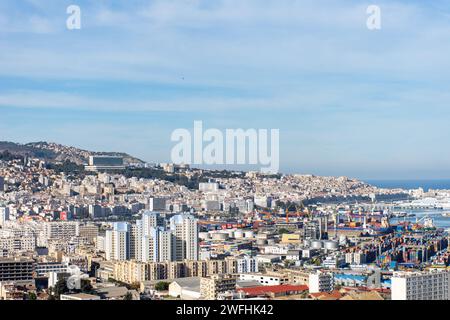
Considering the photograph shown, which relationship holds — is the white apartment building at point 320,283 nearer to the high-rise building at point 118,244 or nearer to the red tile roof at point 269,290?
the red tile roof at point 269,290

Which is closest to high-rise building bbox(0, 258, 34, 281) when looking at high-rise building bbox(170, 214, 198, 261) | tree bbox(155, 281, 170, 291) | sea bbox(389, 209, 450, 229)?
tree bbox(155, 281, 170, 291)

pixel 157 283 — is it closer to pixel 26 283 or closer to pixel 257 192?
pixel 26 283

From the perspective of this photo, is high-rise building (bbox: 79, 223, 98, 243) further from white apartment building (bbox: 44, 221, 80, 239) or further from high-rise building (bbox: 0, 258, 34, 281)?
high-rise building (bbox: 0, 258, 34, 281)

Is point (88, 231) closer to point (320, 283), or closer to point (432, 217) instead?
point (320, 283)

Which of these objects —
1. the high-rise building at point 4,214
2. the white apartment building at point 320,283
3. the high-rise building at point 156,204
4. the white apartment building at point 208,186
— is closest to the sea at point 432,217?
the white apartment building at point 208,186

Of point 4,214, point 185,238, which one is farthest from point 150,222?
point 4,214

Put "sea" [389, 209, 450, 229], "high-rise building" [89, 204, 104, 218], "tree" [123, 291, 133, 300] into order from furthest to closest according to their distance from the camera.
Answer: "high-rise building" [89, 204, 104, 218], "sea" [389, 209, 450, 229], "tree" [123, 291, 133, 300]

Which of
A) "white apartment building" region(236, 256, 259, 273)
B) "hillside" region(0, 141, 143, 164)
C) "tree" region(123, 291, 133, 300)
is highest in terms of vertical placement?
"hillside" region(0, 141, 143, 164)
